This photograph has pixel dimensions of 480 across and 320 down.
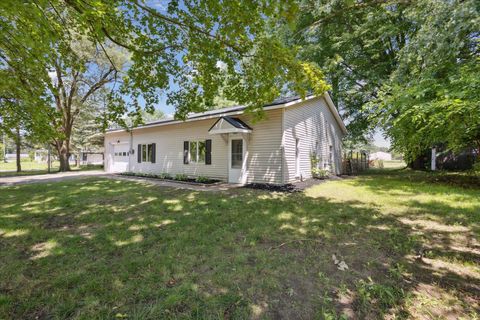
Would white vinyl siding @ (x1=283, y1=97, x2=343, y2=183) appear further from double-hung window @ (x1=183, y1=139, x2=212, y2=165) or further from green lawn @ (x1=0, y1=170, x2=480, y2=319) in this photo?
green lawn @ (x1=0, y1=170, x2=480, y2=319)

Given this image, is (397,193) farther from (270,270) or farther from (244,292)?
(244,292)

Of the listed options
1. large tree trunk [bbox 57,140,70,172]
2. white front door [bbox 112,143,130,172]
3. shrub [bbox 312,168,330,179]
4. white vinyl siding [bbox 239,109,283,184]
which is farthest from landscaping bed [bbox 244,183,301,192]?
large tree trunk [bbox 57,140,70,172]

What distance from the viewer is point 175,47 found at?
18.7 ft

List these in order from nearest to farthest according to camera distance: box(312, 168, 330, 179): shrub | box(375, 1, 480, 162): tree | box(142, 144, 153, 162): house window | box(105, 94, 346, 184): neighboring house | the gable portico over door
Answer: box(375, 1, 480, 162): tree, box(105, 94, 346, 184): neighboring house, the gable portico over door, box(312, 168, 330, 179): shrub, box(142, 144, 153, 162): house window

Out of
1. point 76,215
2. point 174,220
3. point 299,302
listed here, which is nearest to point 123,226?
point 174,220

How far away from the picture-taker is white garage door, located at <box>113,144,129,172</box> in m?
16.2

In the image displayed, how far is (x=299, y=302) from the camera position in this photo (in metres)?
2.22

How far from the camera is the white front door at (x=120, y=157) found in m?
16.2

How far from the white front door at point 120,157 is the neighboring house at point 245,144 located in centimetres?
15

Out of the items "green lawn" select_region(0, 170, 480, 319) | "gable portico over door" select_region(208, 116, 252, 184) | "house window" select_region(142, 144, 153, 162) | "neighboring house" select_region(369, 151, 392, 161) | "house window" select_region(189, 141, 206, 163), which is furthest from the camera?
"neighboring house" select_region(369, 151, 392, 161)

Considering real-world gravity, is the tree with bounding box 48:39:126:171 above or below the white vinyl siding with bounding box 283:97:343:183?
above

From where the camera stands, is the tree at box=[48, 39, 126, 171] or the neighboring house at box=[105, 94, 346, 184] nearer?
the neighboring house at box=[105, 94, 346, 184]

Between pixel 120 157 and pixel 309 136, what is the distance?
45.3ft

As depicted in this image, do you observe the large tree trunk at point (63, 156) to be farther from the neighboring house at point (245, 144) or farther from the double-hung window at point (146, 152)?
the double-hung window at point (146, 152)
